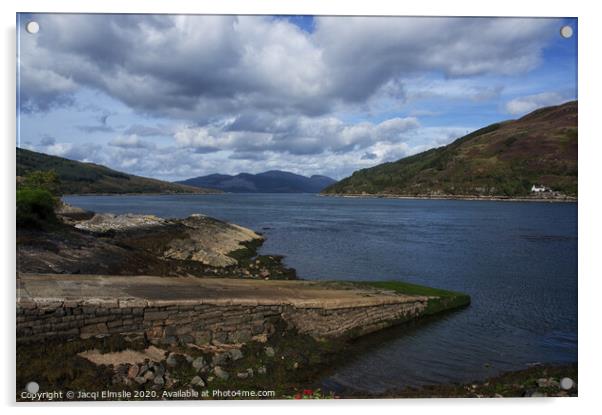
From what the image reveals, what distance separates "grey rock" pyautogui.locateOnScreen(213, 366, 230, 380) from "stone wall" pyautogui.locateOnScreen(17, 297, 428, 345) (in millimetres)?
934

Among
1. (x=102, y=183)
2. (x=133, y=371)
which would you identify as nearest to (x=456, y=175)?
(x=102, y=183)

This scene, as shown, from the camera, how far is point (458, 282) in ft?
73.4

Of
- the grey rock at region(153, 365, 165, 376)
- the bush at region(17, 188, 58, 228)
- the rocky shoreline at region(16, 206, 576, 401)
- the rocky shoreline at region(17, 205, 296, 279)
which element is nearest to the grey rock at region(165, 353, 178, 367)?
the rocky shoreline at region(16, 206, 576, 401)

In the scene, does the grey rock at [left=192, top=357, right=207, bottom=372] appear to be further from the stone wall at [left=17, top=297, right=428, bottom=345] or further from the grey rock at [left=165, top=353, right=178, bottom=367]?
the stone wall at [left=17, top=297, right=428, bottom=345]

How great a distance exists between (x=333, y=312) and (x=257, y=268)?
11734 mm

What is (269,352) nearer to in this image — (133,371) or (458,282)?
(133,371)

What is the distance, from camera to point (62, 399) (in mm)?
8273

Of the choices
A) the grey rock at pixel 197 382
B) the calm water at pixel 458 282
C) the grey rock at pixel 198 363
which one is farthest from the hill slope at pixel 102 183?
the grey rock at pixel 197 382

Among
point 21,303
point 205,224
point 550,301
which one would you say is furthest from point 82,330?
point 205,224

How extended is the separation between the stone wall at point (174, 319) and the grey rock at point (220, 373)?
0.93m

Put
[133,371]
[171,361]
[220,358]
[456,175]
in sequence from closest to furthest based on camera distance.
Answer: [133,371]
[171,361]
[220,358]
[456,175]

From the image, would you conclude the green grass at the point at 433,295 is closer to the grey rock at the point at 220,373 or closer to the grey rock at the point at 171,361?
the grey rock at the point at 220,373

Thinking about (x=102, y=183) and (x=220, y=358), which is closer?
(x=220, y=358)

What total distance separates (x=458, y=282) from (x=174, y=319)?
16.4 m
